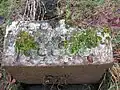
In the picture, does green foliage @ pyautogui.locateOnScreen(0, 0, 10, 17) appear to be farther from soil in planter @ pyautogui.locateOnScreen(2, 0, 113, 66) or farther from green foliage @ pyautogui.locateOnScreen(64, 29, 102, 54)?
green foliage @ pyautogui.locateOnScreen(64, 29, 102, 54)

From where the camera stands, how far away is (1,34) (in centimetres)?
259

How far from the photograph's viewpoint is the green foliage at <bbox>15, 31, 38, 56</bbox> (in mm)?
1605

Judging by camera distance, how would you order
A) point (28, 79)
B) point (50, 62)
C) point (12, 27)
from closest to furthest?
1. point (50, 62)
2. point (12, 27)
3. point (28, 79)

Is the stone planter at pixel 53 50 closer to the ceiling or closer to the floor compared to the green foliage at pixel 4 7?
closer to the floor

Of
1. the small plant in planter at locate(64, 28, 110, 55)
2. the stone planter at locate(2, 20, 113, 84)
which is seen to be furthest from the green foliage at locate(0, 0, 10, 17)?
the small plant in planter at locate(64, 28, 110, 55)

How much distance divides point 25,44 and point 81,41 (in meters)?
0.31

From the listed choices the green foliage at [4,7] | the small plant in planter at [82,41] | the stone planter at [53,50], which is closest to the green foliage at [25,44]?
the stone planter at [53,50]

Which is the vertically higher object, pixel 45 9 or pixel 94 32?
pixel 45 9

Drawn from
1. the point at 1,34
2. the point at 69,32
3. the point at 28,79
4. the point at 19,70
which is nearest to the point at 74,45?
the point at 69,32

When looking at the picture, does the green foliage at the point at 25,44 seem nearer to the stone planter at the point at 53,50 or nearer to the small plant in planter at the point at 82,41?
the stone planter at the point at 53,50

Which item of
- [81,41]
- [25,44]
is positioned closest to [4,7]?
[25,44]

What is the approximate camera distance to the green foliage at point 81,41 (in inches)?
62.8

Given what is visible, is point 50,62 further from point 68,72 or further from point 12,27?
point 12,27

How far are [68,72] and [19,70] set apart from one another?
0.96ft
